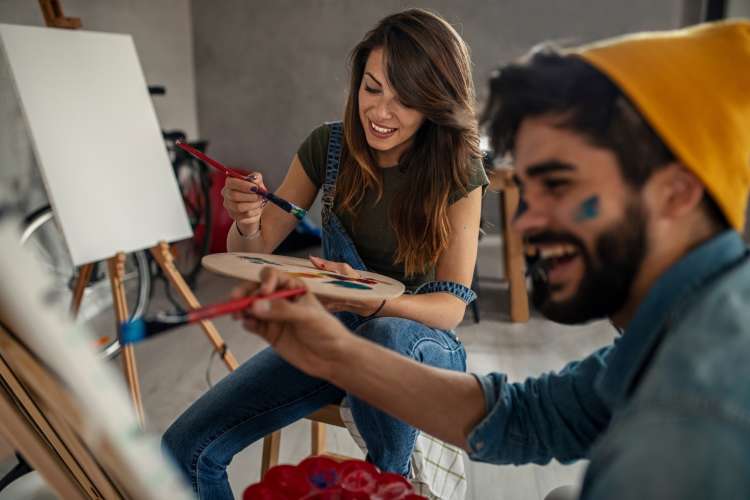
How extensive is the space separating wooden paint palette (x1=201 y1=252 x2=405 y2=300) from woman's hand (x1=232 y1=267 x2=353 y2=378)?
62mm

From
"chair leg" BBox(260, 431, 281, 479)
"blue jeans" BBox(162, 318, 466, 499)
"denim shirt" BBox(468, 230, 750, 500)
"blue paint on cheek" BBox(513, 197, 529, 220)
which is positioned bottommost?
"chair leg" BBox(260, 431, 281, 479)

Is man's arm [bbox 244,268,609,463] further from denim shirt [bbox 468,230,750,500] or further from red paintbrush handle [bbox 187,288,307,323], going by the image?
denim shirt [bbox 468,230,750,500]

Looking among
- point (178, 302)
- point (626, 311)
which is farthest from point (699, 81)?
point (178, 302)

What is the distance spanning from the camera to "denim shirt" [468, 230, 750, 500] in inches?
22.2

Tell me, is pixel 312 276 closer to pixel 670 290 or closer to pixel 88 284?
pixel 670 290

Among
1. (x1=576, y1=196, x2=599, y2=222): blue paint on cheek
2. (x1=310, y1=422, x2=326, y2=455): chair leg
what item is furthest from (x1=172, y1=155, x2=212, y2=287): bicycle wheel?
(x1=576, y1=196, x2=599, y2=222): blue paint on cheek

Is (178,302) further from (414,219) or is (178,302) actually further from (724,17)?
(724,17)

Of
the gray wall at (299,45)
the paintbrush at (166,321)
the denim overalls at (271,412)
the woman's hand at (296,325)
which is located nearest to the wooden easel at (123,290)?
the denim overalls at (271,412)

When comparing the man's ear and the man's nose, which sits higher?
the man's ear

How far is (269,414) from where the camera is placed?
1327mm

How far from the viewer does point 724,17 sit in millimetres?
4156

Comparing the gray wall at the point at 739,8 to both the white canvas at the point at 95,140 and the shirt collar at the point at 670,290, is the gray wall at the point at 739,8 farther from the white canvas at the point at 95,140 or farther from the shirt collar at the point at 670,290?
the shirt collar at the point at 670,290

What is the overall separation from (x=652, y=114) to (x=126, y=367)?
168 centimetres

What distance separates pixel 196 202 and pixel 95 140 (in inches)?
66.5
